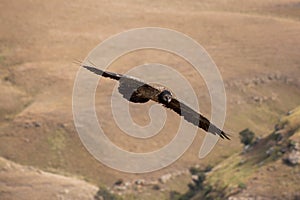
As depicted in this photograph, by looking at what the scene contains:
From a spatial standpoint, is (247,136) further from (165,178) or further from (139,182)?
(139,182)

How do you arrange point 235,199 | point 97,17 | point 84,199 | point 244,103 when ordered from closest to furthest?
point 235,199, point 84,199, point 244,103, point 97,17

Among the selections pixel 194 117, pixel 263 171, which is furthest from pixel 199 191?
pixel 194 117

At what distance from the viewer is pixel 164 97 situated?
26.8 metres

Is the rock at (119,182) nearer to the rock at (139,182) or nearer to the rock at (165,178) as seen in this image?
the rock at (139,182)

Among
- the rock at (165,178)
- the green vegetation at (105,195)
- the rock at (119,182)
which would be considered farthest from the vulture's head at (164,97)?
the rock at (165,178)

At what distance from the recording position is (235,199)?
80.9 metres

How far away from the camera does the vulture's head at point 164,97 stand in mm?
26750

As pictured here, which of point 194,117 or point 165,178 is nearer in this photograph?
point 194,117

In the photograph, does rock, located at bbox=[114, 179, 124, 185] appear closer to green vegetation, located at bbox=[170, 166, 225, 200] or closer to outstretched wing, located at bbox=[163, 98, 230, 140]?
green vegetation, located at bbox=[170, 166, 225, 200]

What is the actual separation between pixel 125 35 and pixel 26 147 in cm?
5433

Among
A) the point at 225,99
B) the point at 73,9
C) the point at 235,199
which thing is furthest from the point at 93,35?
the point at 235,199

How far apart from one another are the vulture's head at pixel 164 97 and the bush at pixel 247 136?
7516 centimetres

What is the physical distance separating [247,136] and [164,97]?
253 feet

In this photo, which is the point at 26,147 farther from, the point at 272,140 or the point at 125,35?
the point at 125,35
